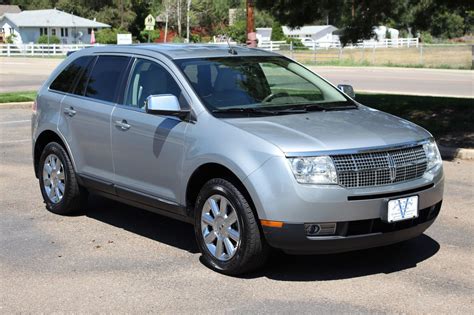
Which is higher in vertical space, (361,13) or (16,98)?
(361,13)

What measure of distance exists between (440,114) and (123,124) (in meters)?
8.90

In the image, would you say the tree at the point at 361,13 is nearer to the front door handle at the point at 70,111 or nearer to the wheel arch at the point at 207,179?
the front door handle at the point at 70,111

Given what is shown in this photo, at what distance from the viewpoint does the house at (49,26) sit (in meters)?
73.8

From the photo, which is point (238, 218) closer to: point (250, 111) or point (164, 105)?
point (250, 111)

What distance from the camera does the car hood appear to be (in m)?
5.19

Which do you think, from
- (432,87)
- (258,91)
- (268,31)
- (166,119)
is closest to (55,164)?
(166,119)

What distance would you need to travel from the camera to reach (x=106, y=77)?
6.99 metres

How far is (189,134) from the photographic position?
19.0ft

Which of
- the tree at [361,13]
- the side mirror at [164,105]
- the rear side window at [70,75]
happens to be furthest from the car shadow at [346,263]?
the tree at [361,13]

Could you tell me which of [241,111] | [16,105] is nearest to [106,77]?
[241,111]

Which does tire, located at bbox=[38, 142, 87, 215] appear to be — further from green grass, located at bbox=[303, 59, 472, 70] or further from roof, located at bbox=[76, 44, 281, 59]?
green grass, located at bbox=[303, 59, 472, 70]

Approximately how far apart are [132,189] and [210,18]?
83.3 m

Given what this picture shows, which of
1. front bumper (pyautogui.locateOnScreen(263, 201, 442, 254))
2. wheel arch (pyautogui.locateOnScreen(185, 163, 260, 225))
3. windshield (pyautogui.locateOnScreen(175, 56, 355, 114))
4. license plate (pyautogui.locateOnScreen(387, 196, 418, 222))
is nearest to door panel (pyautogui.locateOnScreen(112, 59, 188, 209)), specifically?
wheel arch (pyautogui.locateOnScreen(185, 163, 260, 225))

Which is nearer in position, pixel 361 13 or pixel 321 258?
pixel 321 258
